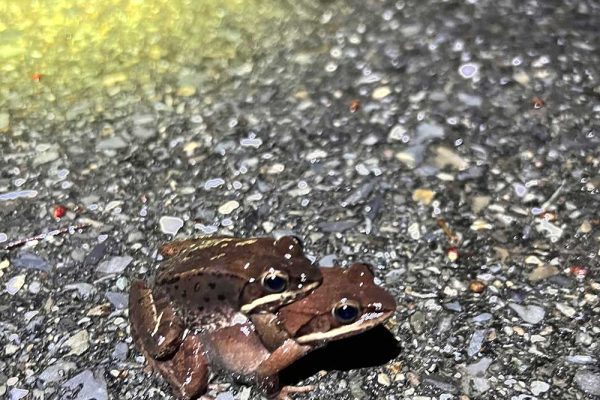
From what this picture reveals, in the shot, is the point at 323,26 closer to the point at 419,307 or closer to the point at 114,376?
the point at 419,307

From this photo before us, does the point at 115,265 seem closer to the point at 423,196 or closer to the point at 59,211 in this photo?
the point at 59,211

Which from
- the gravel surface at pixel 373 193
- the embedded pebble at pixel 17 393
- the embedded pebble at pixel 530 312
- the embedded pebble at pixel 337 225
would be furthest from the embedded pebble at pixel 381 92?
the embedded pebble at pixel 17 393

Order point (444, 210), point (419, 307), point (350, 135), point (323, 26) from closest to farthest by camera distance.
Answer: point (419, 307) < point (444, 210) < point (350, 135) < point (323, 26)

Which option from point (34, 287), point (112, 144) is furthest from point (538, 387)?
point (112, 144)

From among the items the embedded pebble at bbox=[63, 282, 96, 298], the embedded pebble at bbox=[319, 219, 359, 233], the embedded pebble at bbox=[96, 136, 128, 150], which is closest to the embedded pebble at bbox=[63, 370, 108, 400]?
the embedded pebble at bbox=[63, 282, 96, 298]

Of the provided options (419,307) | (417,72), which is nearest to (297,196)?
(419,307)
